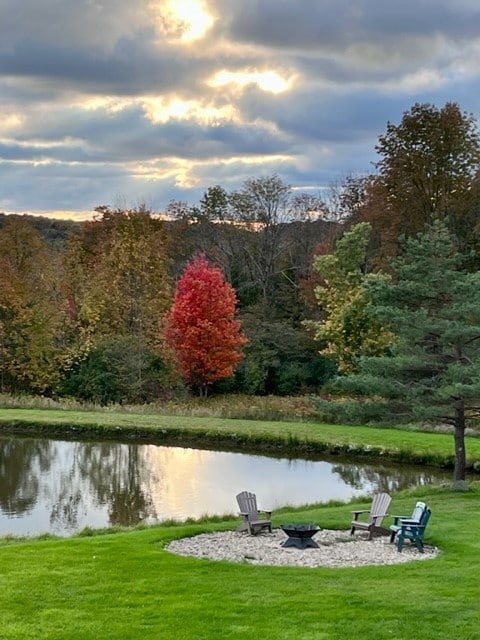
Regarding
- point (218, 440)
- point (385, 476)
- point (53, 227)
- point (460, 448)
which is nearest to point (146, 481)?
point (218, 440)

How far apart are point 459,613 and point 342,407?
9.45 metres

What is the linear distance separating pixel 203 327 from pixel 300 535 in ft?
84.1

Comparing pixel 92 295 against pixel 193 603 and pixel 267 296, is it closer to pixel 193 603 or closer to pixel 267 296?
pixel 267 296

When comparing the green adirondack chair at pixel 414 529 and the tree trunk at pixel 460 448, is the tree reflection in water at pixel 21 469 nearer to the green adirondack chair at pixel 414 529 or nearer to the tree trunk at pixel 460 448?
the green adirondack chair at pixel 414 529

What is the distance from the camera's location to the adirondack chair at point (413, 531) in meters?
12.3

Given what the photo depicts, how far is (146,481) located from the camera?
21.3 m

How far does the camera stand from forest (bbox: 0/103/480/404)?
33.7m

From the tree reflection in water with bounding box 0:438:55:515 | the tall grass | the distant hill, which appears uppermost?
the distant hill

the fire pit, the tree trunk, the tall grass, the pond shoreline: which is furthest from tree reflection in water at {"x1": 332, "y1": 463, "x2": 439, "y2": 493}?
the fire pit

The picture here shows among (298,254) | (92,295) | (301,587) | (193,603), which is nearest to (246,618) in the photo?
(193,603)

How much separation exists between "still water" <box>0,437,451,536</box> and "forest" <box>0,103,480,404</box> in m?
9.51

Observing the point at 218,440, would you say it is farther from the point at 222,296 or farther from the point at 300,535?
the point at 300,535

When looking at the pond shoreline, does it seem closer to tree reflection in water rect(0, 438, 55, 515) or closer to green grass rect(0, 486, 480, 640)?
tree reflection in water rect(0, 438, 55, 515)

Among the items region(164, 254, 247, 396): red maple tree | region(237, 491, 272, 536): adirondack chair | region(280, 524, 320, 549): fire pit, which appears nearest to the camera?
region(280, 524, 320, 549): fire pit
